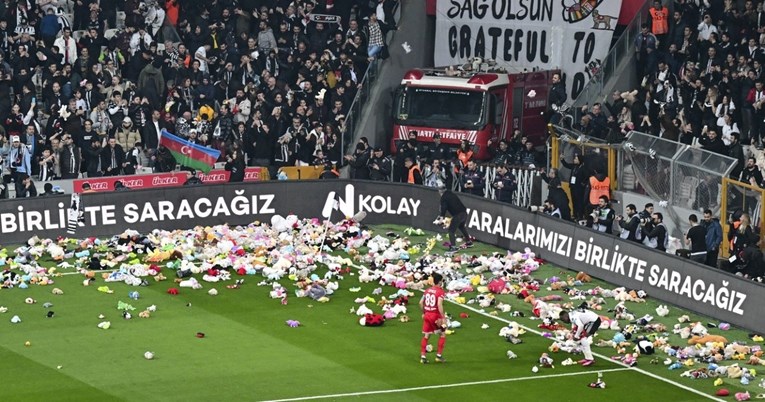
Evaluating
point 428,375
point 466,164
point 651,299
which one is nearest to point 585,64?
point 466,164

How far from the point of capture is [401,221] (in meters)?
46.6

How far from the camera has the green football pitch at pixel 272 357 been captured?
3041cm

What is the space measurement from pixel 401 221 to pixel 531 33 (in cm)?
1018

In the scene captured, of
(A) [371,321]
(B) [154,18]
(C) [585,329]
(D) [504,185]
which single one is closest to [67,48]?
(B) [154,18]

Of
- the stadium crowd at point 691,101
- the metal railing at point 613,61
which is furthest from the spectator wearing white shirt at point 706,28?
the metal railing at point 613,61

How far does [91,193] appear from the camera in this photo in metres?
44.3

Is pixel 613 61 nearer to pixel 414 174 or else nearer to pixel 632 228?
pixel 414 174

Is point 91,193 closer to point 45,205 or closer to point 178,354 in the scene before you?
point 45,205

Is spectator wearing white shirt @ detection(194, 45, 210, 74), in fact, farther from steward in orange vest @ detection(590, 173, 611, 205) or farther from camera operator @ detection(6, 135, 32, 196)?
steward in orange vest @ detection(590, 173, 611, 205)

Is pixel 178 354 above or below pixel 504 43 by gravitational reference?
below

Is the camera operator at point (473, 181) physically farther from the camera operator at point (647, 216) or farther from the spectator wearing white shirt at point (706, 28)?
the spectator wearing white shirt at point (706, 28)

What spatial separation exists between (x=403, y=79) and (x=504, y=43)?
177 inches

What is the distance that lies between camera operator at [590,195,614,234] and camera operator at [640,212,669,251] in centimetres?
152

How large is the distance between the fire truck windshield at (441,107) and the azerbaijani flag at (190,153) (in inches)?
227
